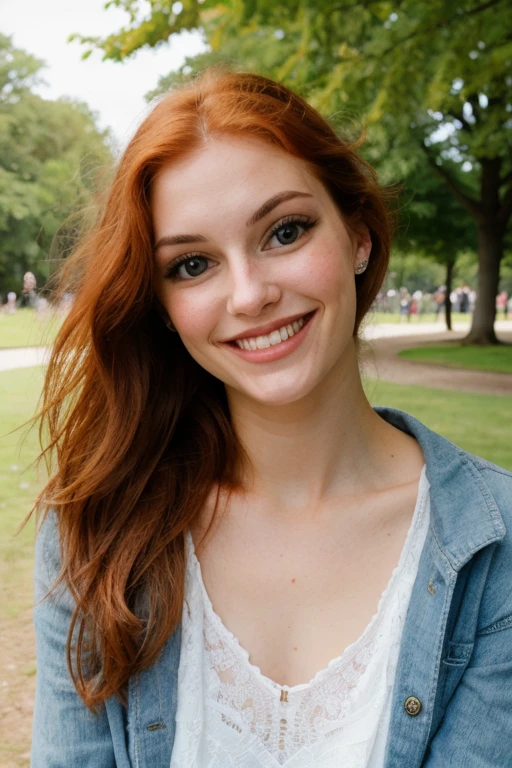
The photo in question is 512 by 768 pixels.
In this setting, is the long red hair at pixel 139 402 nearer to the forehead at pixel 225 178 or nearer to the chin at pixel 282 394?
the forehead at pixel 225 178

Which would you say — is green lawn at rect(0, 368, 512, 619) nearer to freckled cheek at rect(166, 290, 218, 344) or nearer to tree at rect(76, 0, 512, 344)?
freckled cheek at rect(166, 290, 218, 344)

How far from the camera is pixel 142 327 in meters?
2.05

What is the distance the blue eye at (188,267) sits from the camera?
1806 mm

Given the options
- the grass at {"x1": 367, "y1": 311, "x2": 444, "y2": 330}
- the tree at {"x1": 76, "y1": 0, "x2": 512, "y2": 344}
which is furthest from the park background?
the grass at {"x1": 367, "y1": 311, "x2": 444, "y2": 330}

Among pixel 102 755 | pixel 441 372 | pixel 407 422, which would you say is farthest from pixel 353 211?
pixel 441 372

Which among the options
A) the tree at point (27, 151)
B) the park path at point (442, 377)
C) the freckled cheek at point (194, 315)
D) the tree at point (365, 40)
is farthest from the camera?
the tree at point (27, 151)

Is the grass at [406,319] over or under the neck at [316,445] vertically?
under

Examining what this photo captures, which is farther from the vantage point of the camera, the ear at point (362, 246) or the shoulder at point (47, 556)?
the ear at point (362, 246)

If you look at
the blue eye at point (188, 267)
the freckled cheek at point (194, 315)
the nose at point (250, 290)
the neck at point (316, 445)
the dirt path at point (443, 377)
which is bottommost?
the dirt path at point (443, 377)

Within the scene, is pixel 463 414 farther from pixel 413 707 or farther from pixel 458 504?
pixel 413 707

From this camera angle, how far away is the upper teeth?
1778mm

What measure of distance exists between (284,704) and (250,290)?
94 cm

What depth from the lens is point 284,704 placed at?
1731 mm

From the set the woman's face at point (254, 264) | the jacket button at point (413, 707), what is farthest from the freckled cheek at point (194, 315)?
the jacket button at point (413, 707)
